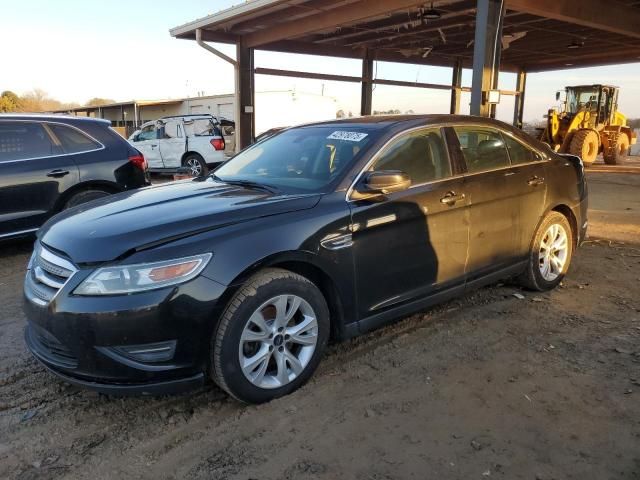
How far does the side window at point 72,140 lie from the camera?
638 centimetres

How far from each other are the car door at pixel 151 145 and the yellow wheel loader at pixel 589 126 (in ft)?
43.1

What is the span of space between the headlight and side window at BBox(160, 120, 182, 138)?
13.4 m

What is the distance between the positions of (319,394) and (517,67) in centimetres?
2439

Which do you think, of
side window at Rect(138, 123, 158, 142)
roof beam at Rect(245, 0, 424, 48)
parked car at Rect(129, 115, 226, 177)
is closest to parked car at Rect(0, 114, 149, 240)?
roof beam at Rect(245, 0, 424, 48)

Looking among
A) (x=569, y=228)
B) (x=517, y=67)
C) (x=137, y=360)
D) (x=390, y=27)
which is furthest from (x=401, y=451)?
(x=517, y=67)

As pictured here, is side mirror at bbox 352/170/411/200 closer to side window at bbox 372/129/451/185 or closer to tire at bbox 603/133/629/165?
side window at bbox 372/129/451/185

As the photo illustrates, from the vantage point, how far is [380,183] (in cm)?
333

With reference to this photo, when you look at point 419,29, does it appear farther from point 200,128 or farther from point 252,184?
point 252,184

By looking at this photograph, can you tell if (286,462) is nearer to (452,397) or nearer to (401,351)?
(452,397)

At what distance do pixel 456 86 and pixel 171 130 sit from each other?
39.6ft

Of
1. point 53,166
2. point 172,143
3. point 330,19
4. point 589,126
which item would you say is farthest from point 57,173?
point 589,126

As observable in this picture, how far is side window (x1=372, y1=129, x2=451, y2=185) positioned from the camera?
3.67m

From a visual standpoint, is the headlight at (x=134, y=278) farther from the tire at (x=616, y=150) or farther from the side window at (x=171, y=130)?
the tire at (x=616, y=150)

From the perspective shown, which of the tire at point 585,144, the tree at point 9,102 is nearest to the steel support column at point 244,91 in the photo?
the tire at point 585,144
